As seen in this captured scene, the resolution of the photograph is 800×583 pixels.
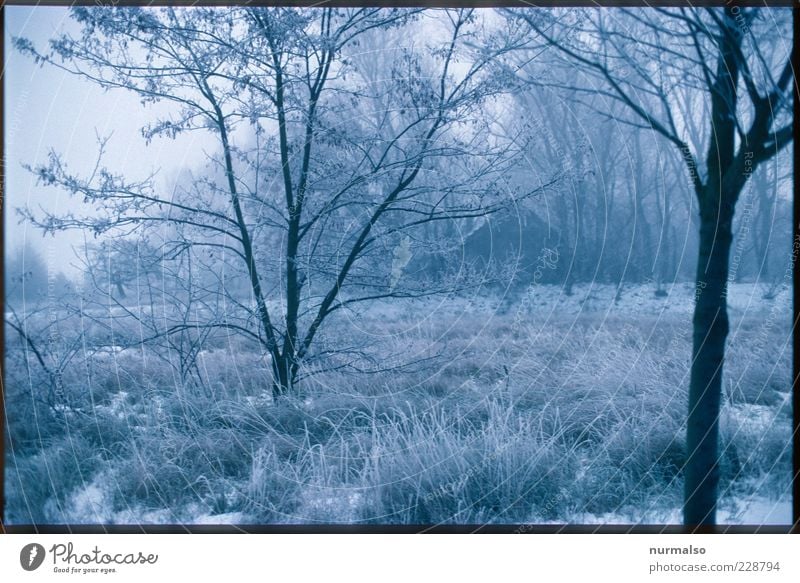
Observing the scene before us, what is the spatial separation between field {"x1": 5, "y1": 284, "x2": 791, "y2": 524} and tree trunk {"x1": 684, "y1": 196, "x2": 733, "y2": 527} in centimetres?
10

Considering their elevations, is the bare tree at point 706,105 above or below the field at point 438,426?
above

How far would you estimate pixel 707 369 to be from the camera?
113 inches

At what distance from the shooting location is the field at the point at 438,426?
2934 millimetres

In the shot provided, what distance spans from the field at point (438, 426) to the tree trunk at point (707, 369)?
0.10 metres

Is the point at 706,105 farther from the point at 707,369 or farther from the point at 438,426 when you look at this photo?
the point at 438,426

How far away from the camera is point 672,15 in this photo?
3033 millimetres

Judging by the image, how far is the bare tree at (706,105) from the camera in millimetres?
2875

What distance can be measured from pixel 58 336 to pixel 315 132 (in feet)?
6.12

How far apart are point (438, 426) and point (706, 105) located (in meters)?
2.24

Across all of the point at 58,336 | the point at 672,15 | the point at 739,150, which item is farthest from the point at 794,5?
the point at 58,336

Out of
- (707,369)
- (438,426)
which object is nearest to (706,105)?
(707,369)

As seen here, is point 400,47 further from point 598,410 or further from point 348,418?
point 598,410

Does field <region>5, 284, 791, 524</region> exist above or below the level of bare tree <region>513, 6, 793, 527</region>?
below

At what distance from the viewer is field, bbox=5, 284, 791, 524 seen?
9.62 feet
